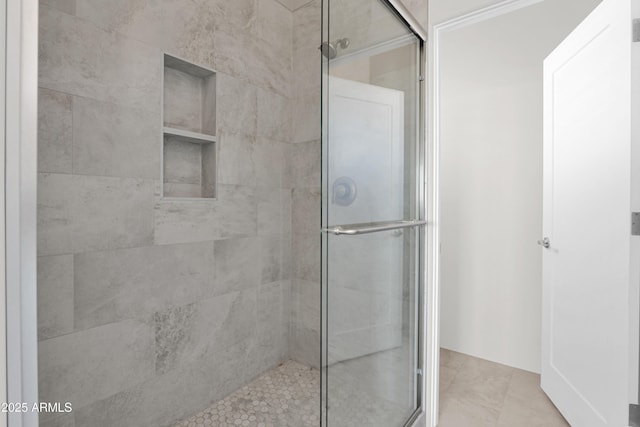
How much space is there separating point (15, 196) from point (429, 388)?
6.10 feet

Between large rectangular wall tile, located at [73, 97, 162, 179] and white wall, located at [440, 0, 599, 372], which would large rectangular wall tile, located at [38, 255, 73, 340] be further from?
white wall, located at [440, 0, 599, 372]

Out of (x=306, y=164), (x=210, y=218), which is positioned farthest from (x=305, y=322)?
(x=306, y=164)

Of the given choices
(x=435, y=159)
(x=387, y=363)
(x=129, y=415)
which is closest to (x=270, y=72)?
(x=435, y=159)

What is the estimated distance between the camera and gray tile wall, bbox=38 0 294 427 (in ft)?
4.21

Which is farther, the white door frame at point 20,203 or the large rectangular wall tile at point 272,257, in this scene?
the large rectangular wall tile at point 272,257

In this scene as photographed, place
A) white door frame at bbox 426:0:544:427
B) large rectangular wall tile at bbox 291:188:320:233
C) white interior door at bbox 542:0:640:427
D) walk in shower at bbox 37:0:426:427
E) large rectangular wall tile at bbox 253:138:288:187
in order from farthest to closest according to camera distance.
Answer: large rectangular wall tile at bbox 291:188:320:233, large rectangular wall tile at bbox 253:138:288:187, white door frame at bbox 426:0:544:427, white interior door at bbox 542:0:640:427, walk in shower at bbox 37:0:426:427

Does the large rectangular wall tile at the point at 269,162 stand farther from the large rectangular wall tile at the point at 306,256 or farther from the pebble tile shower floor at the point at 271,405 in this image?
the pebble tile shower floor at the point at 271,405

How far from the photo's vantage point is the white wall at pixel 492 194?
87.4 inches

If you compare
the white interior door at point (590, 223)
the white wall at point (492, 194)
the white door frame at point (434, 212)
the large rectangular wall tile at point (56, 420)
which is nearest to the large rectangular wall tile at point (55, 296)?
the large rectangular wall tile at point (56, 420)

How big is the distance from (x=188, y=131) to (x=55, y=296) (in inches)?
38.0

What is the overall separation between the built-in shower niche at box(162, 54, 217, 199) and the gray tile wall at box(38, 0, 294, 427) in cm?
6

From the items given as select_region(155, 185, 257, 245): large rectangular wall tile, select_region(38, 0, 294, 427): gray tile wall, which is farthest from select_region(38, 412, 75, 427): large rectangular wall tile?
select_region(155, 185, 257, 245): large rectangular wall tile

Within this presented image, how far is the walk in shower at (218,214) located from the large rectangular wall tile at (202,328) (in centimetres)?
1

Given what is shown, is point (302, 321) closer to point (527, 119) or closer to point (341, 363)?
point (341, 363)
